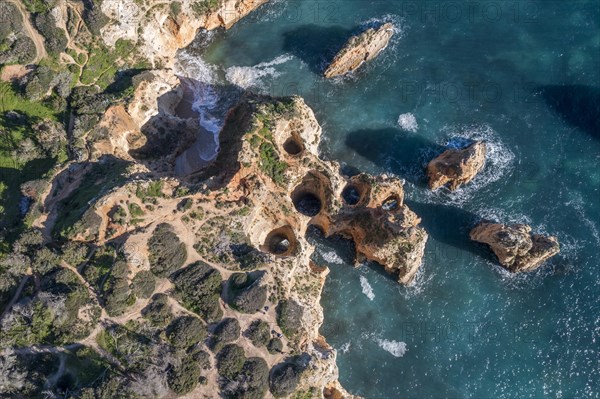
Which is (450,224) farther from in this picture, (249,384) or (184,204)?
(184,204)

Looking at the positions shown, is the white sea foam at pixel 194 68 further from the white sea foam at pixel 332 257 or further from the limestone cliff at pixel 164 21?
the white sea foam at pixel 332 257

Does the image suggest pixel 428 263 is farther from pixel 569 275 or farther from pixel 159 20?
pixel 159 20

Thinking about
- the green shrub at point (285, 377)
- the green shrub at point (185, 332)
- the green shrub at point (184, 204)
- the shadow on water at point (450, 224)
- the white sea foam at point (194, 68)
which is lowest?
the shadow on water at point (450, 224)

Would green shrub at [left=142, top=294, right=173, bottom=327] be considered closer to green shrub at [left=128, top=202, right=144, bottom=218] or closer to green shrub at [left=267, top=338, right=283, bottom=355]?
green shrub at [left=128, top=202, right=144, bottom=218]

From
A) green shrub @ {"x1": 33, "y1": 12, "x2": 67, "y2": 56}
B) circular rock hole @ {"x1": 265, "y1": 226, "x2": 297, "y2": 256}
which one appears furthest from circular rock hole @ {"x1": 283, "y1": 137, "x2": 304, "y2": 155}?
green shrub @ {"x1": 33, "y1": 12, "x2": 67, "y2": 56}

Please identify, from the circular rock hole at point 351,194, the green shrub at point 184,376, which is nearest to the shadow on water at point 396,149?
the circular rock hole at point 351,194

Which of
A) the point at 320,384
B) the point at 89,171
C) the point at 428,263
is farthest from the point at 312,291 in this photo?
the point at 89,171

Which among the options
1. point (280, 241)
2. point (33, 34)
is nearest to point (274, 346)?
point (280, 241)
